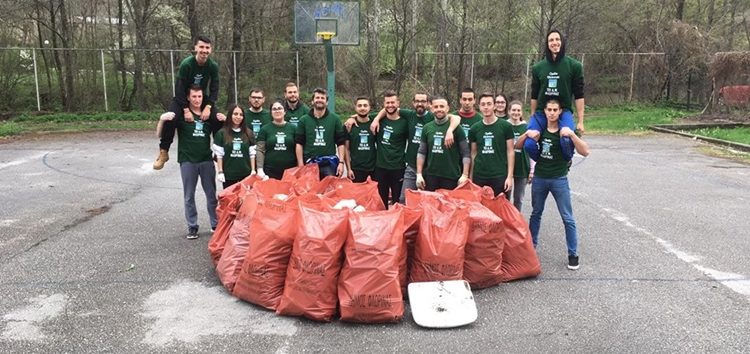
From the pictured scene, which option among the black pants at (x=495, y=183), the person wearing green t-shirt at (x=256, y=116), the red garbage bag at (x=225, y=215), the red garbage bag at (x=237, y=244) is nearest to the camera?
the red garbage bag at (x=237, y=244)

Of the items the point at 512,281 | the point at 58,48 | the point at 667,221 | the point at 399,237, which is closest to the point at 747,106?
the point at 667,221

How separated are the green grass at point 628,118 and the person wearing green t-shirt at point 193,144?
13828 millimetres

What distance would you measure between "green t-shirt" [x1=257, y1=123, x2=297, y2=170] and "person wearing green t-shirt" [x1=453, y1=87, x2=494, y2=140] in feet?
5.80

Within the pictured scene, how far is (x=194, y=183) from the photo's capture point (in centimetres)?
594

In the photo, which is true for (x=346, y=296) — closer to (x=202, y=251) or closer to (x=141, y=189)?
(x=202, y=251)

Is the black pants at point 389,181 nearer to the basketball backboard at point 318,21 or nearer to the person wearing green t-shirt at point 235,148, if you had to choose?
the person wearing green t-shirt at point 235,148

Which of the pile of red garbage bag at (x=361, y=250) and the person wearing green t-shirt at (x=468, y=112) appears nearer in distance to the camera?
the pile of red garbage bag at (x=361, y=250)

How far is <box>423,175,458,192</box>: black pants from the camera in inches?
219

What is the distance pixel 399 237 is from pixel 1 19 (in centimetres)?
2061

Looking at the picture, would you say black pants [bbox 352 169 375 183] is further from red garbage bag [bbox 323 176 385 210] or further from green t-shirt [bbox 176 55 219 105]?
green t-shirt [bbox 176 55 219 105]

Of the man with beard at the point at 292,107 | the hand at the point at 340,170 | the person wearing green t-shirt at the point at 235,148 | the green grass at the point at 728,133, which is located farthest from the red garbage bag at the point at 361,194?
the green grass at the point at 728,133

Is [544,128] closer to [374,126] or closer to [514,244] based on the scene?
[514,244]

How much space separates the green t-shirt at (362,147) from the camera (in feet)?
19.7

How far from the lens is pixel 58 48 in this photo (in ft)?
63.5
